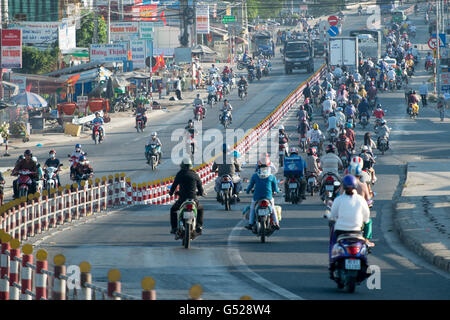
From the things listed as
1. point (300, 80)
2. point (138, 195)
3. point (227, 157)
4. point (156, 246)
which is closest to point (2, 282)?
point (156, 246)

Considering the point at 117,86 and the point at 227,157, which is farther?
the point at 117,86

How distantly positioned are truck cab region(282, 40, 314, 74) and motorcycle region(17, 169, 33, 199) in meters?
54.0

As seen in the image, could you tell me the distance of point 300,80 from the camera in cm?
7494

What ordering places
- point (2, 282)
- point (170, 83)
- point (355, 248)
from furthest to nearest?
point (170, 83) → point (355, 248) → point (2, 282)

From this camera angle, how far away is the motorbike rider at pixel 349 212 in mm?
13000

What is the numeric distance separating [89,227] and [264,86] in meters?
52.1

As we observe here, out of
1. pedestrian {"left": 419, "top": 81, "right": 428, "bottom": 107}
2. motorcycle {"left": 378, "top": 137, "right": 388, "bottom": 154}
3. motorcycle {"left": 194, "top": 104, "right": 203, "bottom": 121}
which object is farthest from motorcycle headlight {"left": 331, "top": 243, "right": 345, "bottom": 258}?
pedestrian {"left": 419, "top": 81, "right": 428, "bottom": 107}

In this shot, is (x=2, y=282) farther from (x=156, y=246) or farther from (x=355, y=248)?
(x=156, y=246)

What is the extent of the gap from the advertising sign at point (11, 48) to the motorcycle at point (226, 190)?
2257cm

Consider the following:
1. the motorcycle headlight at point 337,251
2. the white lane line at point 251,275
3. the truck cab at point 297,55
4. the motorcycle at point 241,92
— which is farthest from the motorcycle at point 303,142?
the truck cab at point 297,55

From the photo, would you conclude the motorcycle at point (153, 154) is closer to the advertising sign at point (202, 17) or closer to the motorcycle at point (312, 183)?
the motorcycle at point (312, 183)

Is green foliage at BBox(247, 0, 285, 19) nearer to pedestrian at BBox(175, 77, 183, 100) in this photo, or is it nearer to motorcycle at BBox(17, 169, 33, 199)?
pedestrian at BBox(175, 77, 183, 100)

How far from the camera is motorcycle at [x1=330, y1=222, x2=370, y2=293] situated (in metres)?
12.7
